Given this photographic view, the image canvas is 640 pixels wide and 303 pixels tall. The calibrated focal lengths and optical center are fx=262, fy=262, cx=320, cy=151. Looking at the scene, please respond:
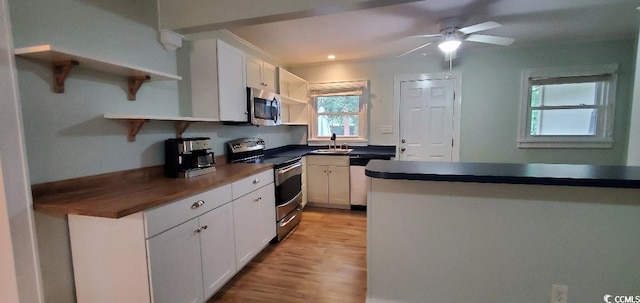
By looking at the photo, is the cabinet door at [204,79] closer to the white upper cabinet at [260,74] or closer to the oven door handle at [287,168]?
the white upper cabinet at [260,74]

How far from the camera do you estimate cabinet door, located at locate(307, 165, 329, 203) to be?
393 centimetres

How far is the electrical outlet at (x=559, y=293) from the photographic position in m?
1.45

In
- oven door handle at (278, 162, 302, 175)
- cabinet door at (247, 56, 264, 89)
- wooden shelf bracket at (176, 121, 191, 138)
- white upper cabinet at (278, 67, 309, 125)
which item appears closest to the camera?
wooden shelf bracket at (176, 121, 191, 138)

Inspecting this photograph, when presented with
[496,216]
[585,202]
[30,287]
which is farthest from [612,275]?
[30,287]

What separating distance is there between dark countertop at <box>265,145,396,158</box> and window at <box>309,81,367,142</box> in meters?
0.18

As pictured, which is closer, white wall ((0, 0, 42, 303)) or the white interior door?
white wall ((0, 0, 42, 303))

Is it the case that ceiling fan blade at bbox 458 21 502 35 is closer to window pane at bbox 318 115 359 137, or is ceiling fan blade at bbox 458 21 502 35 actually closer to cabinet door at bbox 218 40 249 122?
window pane at bbox 318 115 359 137

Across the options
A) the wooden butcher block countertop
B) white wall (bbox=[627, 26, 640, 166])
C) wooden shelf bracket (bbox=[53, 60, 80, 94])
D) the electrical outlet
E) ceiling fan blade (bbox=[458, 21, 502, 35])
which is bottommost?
the electrical outlet

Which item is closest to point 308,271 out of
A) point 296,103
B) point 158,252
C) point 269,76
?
point 158,252

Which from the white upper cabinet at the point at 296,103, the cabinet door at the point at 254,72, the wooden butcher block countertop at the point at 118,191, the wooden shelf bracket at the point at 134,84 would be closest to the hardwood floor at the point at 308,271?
the wooden butcher block countertop at the point at 118,191

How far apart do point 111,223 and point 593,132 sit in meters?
5.23

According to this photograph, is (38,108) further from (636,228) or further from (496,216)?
(636,228)

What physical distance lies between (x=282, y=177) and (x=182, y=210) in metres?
1.33

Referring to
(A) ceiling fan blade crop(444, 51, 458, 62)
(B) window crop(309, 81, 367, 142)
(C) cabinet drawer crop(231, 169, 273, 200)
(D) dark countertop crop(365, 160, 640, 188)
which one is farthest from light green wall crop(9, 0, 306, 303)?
(A) ceiling fan blade crop(444, 51, 458, 62)
